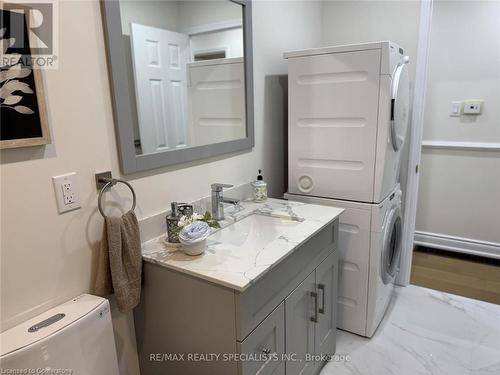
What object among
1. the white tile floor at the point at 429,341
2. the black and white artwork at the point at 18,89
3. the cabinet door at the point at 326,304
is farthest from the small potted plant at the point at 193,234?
the white tile floor at the point at 429,341

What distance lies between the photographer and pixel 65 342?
1.03m

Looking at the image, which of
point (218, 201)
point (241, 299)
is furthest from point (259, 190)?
point (241, 299)

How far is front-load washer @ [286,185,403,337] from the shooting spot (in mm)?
1972

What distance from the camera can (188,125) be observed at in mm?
1627

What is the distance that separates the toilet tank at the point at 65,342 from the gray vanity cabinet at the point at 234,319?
21 cm

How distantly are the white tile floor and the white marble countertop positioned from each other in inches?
35.3

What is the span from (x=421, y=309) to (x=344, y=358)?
30.8 inches

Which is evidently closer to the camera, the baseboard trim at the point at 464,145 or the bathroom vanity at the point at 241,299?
the bathroom vanity at the point at 241,299

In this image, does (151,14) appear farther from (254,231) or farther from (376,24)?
(376,24)

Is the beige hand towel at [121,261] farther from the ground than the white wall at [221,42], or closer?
closer

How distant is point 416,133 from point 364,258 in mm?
999

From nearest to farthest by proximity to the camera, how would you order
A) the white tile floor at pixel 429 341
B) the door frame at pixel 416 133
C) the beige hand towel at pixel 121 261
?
the beige hand towel at pixel 121 261
the white tile floor at pixel 429 341
the door frame at pixel 416 133

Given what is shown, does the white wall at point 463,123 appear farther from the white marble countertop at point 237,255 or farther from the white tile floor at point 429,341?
the white marble countertop at point 237,255

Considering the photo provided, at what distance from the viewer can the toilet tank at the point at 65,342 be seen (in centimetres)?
95
